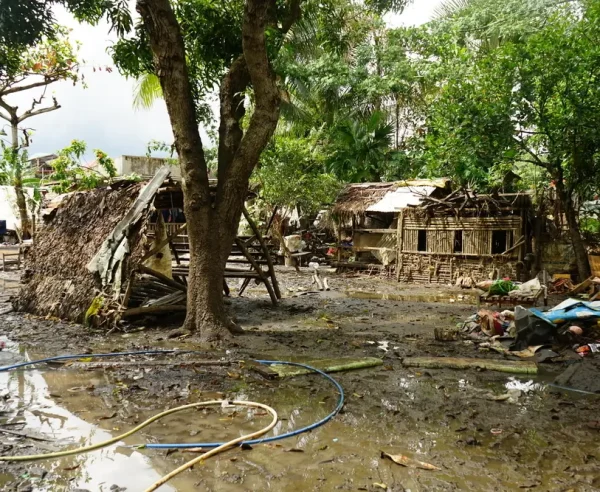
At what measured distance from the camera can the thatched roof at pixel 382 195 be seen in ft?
57.3

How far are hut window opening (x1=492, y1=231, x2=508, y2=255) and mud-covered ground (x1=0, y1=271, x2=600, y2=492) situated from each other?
846 cm

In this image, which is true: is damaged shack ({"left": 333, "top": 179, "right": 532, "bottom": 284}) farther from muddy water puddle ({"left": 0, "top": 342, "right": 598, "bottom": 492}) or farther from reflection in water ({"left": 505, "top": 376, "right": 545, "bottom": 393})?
muddy water puddle ({"left": 0, "top": 342, "right": 598, "bottom": 492})

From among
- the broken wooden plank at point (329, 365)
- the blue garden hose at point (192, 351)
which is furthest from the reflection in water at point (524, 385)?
the blue garden hose at point (192, 351)

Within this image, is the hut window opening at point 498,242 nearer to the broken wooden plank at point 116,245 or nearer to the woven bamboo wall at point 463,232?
the woven bamboo wall at point 463,232

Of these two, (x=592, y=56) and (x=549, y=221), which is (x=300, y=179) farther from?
(x=592, y=56)

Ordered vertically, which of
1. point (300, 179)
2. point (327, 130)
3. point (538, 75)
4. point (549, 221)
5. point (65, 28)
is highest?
point (65, 28)

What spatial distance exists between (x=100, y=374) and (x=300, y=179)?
14740mm

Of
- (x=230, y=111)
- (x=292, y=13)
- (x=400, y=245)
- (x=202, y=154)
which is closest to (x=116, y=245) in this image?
(x=202, y=154)

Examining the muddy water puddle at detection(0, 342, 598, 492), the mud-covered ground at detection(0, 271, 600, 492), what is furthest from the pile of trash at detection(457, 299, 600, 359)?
the muddy water puddle at detection(0, 342, 598, 492)

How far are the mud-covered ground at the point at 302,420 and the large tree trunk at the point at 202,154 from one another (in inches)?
31.2

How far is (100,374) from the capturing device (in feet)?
19.1

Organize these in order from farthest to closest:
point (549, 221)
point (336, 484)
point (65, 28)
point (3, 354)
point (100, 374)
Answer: point (65, 28), point (549, 221), point (3, 354), point (100, 374), point (336, 484)

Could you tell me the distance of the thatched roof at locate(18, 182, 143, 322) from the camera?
8945 millimetres

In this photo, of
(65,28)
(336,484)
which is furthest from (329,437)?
(65,28)
